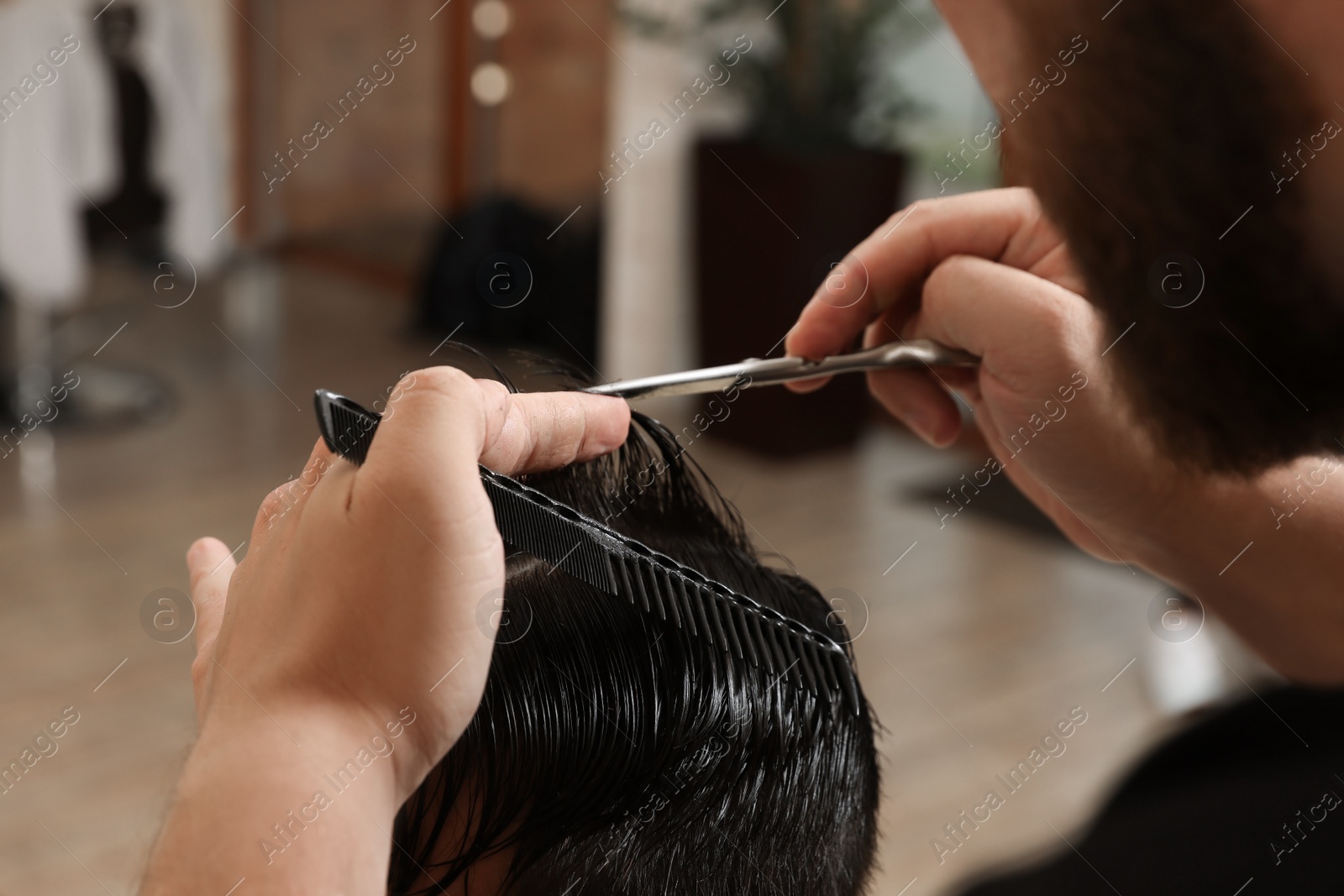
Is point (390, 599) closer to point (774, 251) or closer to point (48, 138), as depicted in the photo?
point (774, 251)

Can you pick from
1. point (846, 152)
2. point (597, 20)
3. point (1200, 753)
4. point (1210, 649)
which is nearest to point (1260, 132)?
point (1200, 753)

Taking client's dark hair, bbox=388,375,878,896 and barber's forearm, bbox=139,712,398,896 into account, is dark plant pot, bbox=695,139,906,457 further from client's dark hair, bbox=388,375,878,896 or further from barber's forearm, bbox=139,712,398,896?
barber's forearm, bbox=139,712,398,896

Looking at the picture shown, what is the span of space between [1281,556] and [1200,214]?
1.45 feet

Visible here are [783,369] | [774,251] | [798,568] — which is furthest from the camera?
[774,251]

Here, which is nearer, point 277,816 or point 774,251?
point 277,816

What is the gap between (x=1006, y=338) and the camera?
0.84 meters

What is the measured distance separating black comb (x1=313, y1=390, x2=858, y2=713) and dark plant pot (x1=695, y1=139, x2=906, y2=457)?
2705 mm

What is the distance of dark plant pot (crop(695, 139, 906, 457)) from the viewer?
330 centimetres

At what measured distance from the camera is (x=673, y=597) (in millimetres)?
561

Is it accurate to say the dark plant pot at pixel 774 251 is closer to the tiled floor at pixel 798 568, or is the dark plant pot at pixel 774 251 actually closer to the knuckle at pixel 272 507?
the tiled floor at pixel 798 568

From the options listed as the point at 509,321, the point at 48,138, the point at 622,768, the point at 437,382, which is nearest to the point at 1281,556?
the point at 622,768

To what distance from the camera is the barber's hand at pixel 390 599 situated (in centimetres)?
45

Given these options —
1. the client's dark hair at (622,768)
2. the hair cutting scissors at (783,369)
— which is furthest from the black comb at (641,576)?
the hair cutting scissors at (783,369)

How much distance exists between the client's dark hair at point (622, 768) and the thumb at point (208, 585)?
0.14 m
